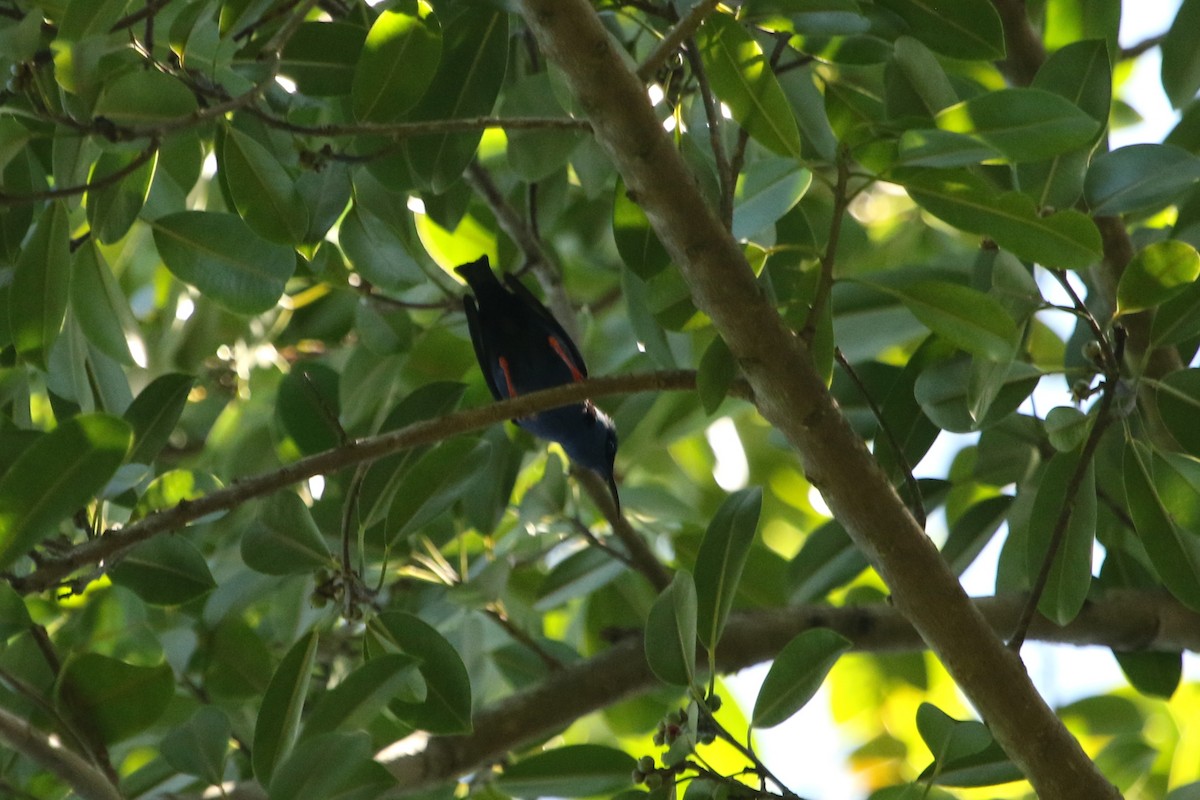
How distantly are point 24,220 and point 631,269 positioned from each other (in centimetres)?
133

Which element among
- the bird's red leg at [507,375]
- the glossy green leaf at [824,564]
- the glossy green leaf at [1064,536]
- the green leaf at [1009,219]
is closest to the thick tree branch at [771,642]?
the glossy green leaf at [824,564]

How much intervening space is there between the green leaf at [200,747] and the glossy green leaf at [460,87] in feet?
4.10

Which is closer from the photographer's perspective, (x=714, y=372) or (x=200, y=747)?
(x=714, y=372)

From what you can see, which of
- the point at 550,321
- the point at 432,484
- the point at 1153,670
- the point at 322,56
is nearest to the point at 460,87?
the point at 322,56

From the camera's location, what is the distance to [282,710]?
233cm

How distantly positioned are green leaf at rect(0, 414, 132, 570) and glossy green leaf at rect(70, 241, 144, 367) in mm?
629

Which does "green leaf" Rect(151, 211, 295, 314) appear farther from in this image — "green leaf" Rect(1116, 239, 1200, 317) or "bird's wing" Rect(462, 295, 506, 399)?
"green leaf" Rect(1116, 239, 1200, 317)

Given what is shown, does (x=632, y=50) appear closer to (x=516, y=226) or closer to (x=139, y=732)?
(x=516, y=226)

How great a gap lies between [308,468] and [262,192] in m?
0.69

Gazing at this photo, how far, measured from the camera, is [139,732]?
2.65 metres

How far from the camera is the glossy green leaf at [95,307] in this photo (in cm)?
261

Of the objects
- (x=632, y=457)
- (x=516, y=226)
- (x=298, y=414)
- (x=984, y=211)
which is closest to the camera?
(x=984, y=211)

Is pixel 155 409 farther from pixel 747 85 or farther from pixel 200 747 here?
pixel 747 85

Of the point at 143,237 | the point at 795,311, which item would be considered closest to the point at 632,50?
the point at 795,311
